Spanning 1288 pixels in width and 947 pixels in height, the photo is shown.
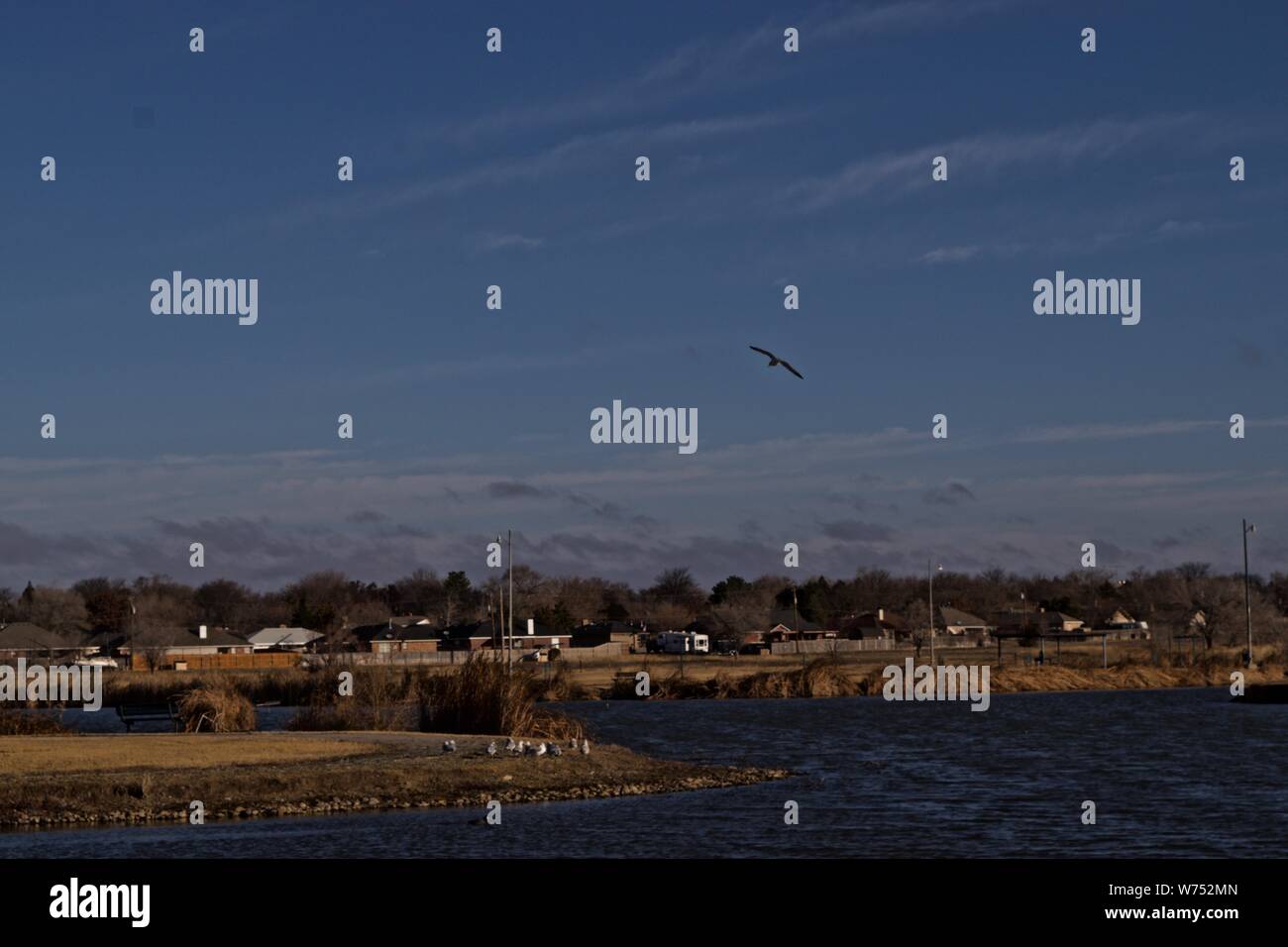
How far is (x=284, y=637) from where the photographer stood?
582 feet

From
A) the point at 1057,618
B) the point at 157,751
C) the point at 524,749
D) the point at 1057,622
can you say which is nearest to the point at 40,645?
the point at 1057,622

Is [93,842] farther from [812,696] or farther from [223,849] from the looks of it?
[812,696]

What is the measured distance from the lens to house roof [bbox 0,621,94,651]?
14575 cm

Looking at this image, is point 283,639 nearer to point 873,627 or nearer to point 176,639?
point 176,639

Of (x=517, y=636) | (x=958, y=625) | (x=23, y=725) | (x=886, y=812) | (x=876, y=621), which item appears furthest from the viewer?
(x=958, y=625)

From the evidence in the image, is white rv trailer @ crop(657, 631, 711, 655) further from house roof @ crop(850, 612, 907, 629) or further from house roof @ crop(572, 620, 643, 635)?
house roof @ crop(850, 612, 907, 629)

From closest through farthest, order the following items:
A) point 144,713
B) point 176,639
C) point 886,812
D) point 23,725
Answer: point 886,812 → point 23,725 → point 144,713 → point 176,639

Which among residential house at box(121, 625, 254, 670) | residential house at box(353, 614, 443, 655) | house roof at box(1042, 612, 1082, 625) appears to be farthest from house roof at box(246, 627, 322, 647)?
house roof at box(1042, 612, 1082, 625)

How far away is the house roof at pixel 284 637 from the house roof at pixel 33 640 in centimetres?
1850

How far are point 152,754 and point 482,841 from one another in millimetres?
15547

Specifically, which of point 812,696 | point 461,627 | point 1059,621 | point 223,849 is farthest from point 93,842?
point 1059,621

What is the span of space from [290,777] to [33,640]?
125771 mm

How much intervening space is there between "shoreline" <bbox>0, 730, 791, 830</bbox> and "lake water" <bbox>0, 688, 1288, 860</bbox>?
1.00 m

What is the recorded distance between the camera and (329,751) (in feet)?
137
